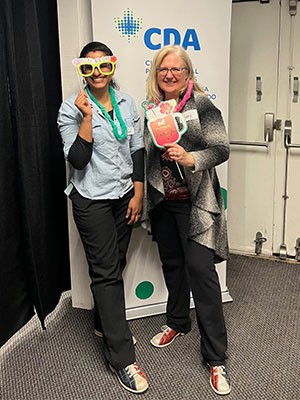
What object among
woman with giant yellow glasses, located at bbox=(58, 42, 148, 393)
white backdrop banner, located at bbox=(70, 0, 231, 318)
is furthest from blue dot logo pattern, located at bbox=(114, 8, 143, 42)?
woman with giant yellow glasses, located at bbox=(58, 42, 148, 393)

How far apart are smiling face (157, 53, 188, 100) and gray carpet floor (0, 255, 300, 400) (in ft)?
4.30

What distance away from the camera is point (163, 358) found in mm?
2598

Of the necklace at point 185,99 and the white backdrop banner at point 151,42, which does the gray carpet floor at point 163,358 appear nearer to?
the white backdrop banner at point 151,42

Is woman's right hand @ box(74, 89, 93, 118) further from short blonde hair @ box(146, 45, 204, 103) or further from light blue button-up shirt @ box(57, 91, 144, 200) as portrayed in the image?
short blonde hair @ box(146, 45, 204, 103)

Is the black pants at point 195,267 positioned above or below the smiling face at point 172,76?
below

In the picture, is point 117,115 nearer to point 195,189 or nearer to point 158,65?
point 158,65

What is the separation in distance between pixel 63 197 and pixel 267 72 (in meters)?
1.64

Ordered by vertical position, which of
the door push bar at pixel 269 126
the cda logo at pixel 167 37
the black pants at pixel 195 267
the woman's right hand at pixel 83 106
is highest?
the cda logo at pixel 167 37

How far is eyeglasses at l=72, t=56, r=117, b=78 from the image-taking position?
87.0 inches

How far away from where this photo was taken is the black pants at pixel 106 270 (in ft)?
7.72

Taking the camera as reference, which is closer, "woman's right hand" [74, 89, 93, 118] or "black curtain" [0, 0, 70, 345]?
"woman's right hand" [74, 89, 93, 118]

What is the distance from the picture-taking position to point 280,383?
2.38 metres

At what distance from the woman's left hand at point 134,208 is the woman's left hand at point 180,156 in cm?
38

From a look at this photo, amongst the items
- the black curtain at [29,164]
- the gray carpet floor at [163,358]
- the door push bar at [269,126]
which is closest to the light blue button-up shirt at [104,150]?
the black curtain at [29,164]
